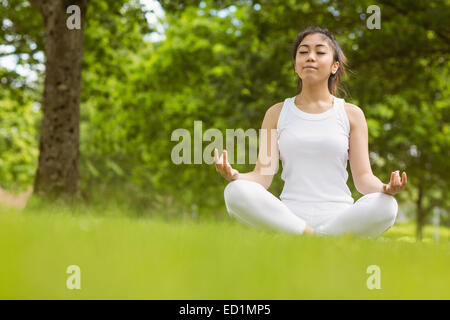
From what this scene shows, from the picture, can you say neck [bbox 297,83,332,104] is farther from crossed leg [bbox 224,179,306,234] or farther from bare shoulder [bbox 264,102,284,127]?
crossed leg [bbox 224,179,306,234]

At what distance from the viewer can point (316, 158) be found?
4.72 meters

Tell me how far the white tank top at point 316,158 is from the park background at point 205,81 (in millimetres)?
2667

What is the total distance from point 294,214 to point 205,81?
1532 centimetres

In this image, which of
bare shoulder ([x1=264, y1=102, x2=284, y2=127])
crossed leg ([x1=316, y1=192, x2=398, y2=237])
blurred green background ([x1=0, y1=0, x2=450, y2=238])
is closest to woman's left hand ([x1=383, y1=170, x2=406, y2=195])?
crossed leg ([x1=316, y1=192, x2=398, y2=237])

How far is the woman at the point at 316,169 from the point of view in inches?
171

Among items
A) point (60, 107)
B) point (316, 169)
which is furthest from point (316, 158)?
point (60, 107)

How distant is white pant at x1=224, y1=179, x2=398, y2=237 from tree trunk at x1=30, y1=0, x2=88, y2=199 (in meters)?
4.94

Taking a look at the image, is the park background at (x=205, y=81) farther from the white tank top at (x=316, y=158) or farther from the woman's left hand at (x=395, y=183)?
the woman's left hand at (x=395, y=183)

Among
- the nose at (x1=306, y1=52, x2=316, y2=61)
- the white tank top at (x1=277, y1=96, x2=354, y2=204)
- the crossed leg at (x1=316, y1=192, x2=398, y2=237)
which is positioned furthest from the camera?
the nose at (x1=306, y1=52, x2=316, y2=61)

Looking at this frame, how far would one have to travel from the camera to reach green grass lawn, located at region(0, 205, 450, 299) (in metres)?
2.30

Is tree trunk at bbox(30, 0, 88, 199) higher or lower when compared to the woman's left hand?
higher

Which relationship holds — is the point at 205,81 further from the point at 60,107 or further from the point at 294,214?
the point at 294,214
